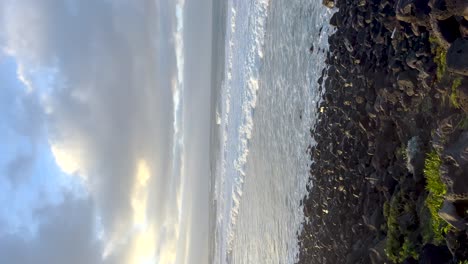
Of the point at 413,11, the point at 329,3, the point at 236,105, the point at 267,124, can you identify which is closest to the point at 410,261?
the point at 413,11

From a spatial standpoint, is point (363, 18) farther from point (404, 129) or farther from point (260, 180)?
point (260, 180)

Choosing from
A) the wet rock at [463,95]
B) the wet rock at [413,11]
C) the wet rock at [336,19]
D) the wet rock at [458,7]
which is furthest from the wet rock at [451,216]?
the wet rock at [336,19]

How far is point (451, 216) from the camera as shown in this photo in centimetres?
557

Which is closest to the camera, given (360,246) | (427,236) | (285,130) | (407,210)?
(427,236)

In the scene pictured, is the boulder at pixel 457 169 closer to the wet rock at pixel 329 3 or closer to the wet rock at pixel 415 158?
the wet rock at pixel 415 158

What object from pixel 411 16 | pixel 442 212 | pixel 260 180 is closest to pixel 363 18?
pixel 411 16

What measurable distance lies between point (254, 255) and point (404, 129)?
353 inches

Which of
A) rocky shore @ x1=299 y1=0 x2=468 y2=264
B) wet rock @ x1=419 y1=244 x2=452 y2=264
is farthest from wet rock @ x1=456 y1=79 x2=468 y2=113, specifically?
wet rock @ x1=419 y1=244 x2=452 y2=264

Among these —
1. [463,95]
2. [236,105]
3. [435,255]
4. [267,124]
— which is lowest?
[435,255]

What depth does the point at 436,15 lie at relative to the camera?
20.1ft

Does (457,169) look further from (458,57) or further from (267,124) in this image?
(267,124)

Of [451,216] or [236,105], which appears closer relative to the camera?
[451,216]

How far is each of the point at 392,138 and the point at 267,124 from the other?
764 centimetres

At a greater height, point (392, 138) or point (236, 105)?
point (236, 105)
